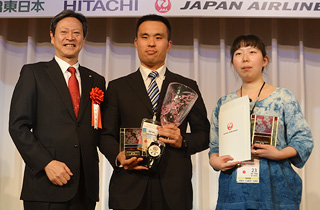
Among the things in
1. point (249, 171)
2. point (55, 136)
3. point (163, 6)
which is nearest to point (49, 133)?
point (55, 136)

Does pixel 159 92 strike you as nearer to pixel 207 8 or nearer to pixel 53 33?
pixel 53 33

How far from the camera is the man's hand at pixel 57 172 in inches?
81.1

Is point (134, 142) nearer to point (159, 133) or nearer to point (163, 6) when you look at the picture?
point (159, 133)

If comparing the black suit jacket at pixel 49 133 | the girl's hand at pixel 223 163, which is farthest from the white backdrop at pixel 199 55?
→ the girl's hand at pixel 223 163

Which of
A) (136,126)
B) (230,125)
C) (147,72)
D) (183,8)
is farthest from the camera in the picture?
(183,8)

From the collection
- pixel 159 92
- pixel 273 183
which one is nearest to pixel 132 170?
pixel 159 92

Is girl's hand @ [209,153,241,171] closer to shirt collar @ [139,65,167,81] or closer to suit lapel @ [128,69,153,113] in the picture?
suit lapel @ [128,69,153,113]

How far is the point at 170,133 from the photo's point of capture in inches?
82.3

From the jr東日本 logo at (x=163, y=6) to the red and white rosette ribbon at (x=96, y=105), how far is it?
138cm

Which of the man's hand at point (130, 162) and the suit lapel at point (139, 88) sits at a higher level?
the suit lapel at point (139, 88)

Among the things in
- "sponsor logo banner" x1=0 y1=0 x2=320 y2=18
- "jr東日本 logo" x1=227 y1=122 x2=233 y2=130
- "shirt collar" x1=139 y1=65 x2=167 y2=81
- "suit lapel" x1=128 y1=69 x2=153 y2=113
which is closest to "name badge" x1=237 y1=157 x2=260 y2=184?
"jr東日本 logo" x1=227 y1=122 x2=233 y2=130

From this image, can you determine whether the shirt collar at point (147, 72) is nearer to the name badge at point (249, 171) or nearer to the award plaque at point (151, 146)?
the award plaque at point (151, 146)

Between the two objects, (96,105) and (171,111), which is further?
(96,105)

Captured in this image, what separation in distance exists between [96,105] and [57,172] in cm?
43
